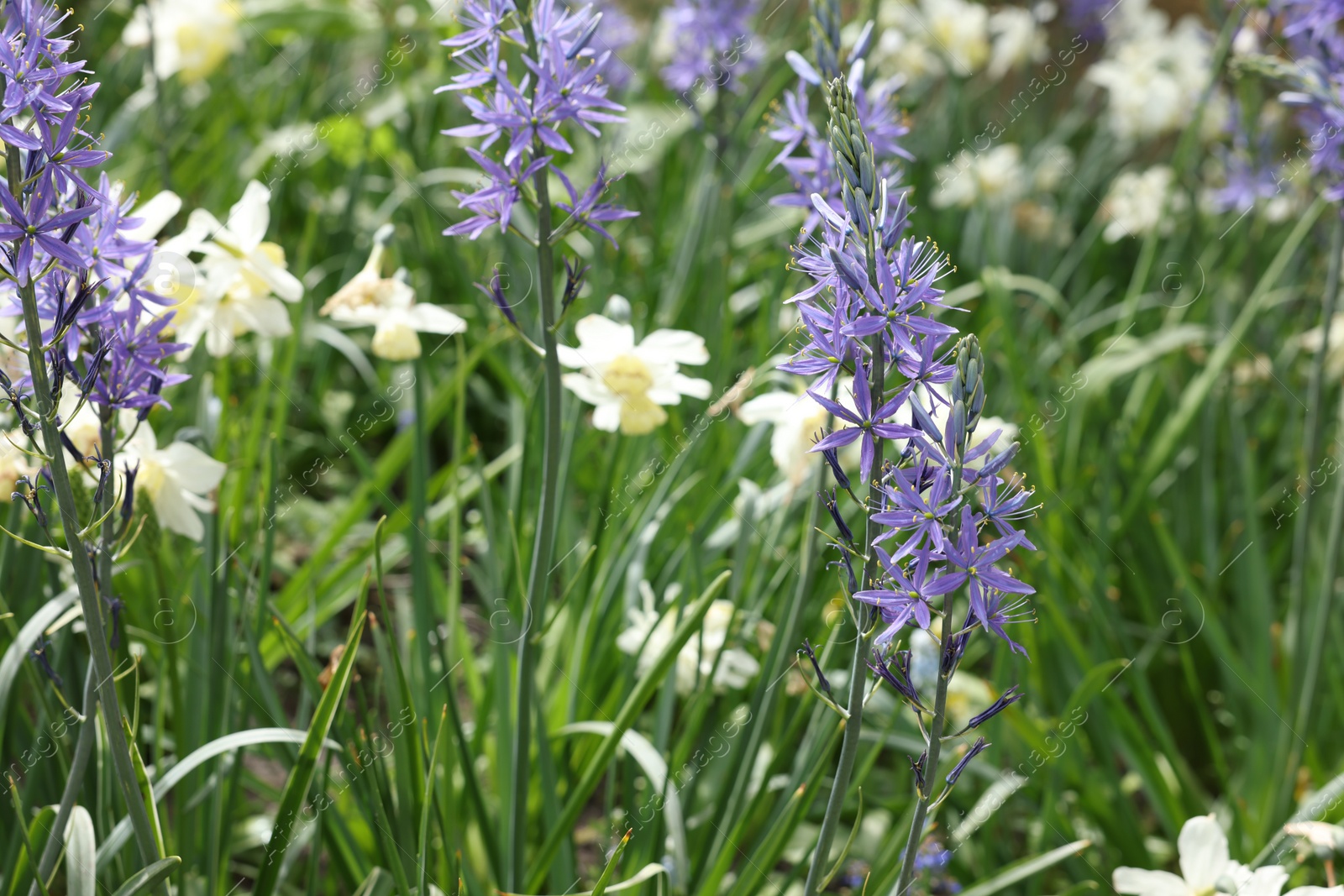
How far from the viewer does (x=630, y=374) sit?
1.92 metres

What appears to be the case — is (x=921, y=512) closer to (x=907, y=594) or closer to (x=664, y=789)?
(x=907, y=594)

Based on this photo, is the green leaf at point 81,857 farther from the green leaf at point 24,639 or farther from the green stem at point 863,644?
the green stem at point 863,644

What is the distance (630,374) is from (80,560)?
0.98 meters

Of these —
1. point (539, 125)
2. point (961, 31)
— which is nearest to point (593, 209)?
point (539, 125)

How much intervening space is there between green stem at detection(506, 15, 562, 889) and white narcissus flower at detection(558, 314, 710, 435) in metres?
0.28

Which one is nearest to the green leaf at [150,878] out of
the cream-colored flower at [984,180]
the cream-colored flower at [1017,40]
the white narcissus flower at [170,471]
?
the white narcissus flower at [170,471]

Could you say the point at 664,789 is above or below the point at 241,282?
below

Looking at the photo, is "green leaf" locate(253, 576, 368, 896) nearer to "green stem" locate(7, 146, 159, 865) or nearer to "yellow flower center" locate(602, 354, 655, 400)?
"green stem" locate(7, 146, 159, 865)

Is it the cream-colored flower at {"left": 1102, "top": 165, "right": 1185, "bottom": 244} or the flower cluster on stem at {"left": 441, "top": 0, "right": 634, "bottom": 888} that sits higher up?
the flower cluster on stem at {"left": 441, "top": 0, "right": 634, "bottom": 888}

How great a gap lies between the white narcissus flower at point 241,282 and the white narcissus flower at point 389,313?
0.14 m

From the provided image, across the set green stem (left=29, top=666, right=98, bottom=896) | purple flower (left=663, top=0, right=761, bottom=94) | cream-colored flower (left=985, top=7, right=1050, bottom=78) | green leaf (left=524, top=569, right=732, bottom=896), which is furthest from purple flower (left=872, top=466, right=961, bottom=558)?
cream-colored flower (left=985, top=7, right=1050, bottom=78)

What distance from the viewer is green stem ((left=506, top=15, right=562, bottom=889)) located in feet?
4.77

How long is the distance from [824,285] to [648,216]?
3.42m

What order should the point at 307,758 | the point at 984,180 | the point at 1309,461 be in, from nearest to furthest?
the point at 307,758 < the point at 1309,461 < the point at 984,180
